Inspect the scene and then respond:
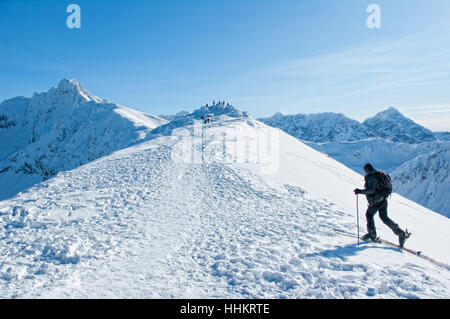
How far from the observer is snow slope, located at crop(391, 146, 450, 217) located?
11650 cm

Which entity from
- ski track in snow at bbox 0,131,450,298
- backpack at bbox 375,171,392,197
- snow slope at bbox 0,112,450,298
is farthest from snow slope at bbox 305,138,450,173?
backpack at bbox 375,171,392,197

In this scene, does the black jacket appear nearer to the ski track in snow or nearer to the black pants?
the black pants

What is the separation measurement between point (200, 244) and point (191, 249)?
0.41 metres

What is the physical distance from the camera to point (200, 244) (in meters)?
8.06

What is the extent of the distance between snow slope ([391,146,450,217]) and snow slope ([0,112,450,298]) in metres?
133

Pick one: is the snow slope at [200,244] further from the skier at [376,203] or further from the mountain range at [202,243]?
the skier at [376,203]

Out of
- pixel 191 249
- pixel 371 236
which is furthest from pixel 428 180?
pixel 191 249

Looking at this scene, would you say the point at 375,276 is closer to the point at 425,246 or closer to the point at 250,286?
the point at 250,286

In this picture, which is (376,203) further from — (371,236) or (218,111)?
(218,111)

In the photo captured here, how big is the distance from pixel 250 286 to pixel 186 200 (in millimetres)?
6790
